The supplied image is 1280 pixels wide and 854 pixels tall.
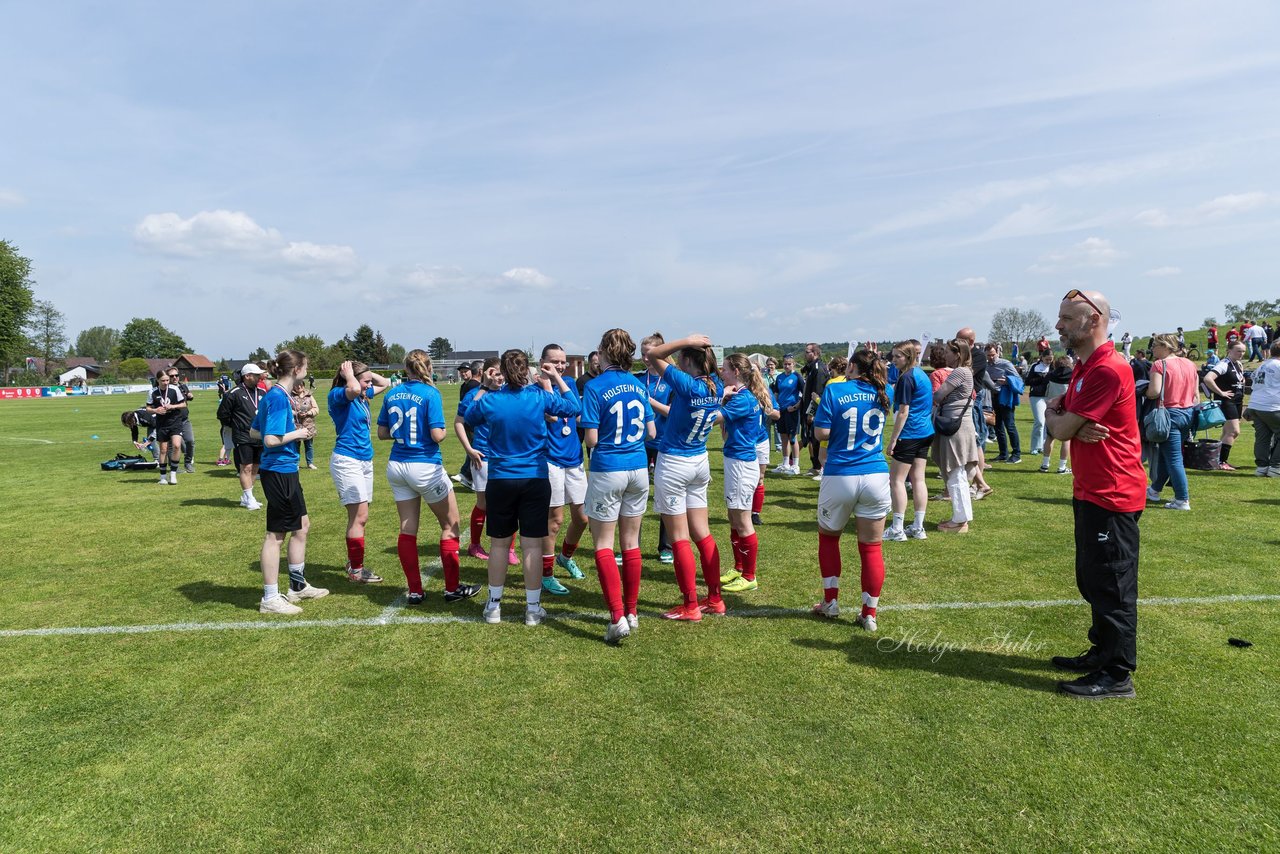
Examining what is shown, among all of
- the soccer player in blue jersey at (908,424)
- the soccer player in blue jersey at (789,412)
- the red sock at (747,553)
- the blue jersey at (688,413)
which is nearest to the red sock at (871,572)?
the red sock at (747,553)

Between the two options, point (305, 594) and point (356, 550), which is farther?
point (356, 550)

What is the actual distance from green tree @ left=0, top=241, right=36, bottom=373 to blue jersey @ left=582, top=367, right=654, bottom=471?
87518 millimetres

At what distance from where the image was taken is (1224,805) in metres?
3.14

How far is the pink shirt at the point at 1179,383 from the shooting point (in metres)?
9.58

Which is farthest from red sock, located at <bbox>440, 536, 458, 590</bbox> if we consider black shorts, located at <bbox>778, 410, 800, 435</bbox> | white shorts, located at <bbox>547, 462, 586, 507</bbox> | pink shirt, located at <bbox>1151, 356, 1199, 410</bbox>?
pink shirt, located at <bbox>1151, 356, 1199, 410</bbox>

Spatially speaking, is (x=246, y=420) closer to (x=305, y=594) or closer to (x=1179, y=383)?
Result: (x=305, y=594)

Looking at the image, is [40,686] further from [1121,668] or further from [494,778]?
[1121,668]

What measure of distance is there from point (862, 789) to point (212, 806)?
3108 mm

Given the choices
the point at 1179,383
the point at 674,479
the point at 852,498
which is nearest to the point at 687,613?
A: the point at 674,479

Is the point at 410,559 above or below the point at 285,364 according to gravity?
below

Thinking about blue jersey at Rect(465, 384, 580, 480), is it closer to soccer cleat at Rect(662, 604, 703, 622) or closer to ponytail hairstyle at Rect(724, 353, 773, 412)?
soccer cleat at Rect(662, 604, 703, 622)

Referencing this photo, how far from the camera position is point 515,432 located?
5.20m

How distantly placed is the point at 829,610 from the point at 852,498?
981mm

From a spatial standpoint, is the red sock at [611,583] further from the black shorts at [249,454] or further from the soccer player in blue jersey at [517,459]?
the black shorts at [249,454]
